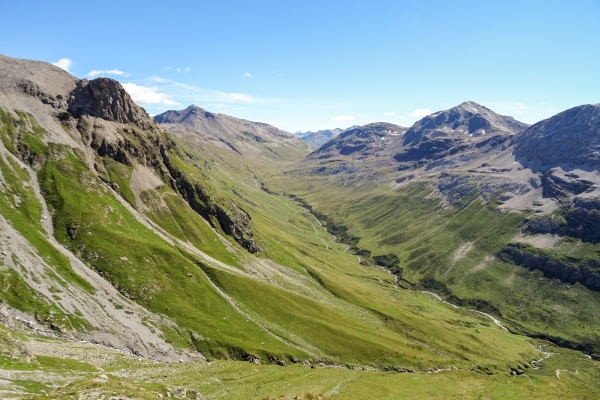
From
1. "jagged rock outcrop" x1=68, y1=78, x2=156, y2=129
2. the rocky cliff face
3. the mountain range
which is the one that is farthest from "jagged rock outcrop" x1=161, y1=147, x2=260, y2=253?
"jagged rock outcrop" x1=68, y1=78, x2=156, y2=129

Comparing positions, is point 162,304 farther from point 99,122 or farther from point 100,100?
point 100,100

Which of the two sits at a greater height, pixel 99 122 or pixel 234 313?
pixel 99 122

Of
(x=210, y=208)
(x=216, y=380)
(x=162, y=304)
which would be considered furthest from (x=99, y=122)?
(x=216, y=380)

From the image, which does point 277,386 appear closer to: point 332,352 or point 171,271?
point 332,352

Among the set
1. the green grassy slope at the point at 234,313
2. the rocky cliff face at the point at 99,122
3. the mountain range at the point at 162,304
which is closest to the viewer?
the mountain range at the point at 162,304

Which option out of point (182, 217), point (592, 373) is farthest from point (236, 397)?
point (592, 373)

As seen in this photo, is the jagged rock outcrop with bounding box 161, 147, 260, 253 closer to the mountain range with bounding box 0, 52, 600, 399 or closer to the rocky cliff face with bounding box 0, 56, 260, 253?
the rocky cliff face with bounding box 0, 56, 260, 253

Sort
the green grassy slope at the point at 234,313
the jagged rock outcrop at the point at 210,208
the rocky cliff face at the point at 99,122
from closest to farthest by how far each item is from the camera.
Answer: the green grassy slope at the point at 234,313 < the rocky cliff face at the point at 99,122 < the jagged rock outcrop at the point at 210,208

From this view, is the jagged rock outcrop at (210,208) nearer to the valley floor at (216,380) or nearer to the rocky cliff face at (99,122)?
the rocky cliff face at (99,122)

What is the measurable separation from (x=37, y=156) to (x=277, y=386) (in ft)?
411

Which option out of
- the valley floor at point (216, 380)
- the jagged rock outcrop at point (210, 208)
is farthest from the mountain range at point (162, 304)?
the jagged rock outcrop at point (210, 208)

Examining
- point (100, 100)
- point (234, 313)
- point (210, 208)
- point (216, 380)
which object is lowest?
point (216, 380)

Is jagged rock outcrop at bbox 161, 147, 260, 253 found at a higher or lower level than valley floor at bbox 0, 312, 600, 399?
higher

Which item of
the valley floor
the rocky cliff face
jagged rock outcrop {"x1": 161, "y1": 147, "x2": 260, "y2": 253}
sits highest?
the rocky cliff face
